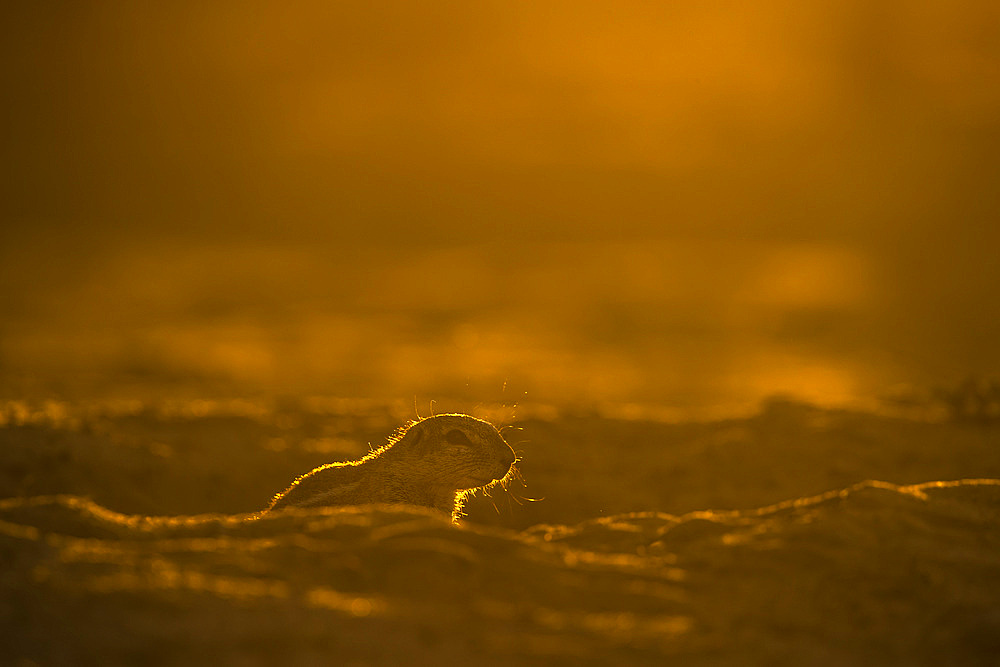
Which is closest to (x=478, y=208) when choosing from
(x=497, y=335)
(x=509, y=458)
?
(x=497, y=335)

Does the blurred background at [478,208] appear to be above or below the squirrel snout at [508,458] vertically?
above

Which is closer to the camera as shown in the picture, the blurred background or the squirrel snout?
the squirrel snout

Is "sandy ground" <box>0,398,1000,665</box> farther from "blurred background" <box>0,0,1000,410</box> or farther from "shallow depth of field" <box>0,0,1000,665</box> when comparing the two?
"blurred background" <box>0,0,1000,410</box>

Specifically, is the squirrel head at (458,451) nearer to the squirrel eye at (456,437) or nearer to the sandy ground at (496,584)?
the squirrel eye at (456,437)

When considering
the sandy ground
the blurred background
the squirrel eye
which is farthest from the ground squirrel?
the blurred background

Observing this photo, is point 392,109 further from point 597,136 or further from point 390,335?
point 390,335

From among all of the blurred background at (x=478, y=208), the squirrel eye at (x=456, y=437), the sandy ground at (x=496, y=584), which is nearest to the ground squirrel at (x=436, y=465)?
the squirrel eye at (x=456, y=437)

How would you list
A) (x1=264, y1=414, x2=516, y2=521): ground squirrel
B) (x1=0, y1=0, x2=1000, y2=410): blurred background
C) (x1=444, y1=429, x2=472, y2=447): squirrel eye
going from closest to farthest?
(x1=264, y1=414, x2=516, y2=521): ground squirrel → (x1=444, y1=429, x2=472, y2=447): squirrel eye → (x1=0, y1=0, x2=1000, y2=410): blurred background
